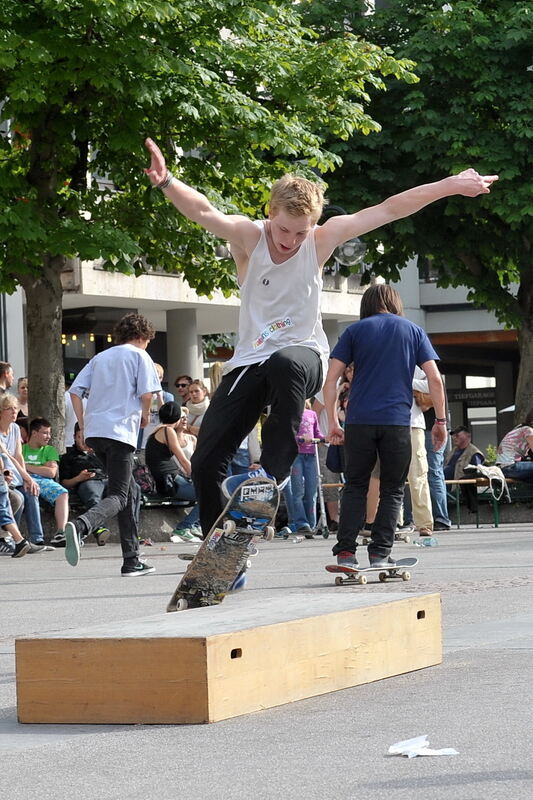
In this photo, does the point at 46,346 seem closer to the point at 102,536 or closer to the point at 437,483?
the point at 102,536

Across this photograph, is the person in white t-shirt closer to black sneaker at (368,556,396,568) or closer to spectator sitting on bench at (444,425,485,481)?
black sneaker at (368,556,396,568)

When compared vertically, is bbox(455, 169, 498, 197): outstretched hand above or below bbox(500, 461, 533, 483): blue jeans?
above

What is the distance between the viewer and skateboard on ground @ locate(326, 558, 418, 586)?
9.89 metres

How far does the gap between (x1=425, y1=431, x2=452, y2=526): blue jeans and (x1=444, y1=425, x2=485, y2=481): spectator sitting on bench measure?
3.30 m

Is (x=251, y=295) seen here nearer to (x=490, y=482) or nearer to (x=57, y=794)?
(x=57, y=794)

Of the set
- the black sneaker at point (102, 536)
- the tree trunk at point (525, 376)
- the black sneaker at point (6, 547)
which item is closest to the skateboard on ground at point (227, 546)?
the black sneaker at point (6, 547)

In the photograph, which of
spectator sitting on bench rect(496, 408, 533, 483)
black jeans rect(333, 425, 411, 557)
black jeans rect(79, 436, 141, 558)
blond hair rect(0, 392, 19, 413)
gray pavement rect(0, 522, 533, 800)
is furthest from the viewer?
spectator sitting on bench rect(496, 408, 533, 483)

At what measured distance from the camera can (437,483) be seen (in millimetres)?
17594

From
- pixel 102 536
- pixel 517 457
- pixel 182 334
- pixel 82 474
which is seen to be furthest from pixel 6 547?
pixel 182 334

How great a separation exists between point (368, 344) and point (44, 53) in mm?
8070

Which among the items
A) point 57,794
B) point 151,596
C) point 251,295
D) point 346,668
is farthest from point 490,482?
point 57,794

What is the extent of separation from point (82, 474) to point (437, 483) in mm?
4087

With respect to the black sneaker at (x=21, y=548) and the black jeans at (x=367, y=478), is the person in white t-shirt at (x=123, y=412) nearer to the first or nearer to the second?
the black jeans at (x=367, y=478)

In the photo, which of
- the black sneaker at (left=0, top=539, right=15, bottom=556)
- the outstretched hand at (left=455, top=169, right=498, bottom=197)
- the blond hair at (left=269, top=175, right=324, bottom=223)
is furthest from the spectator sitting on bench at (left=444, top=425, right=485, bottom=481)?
the blond hair at (left=269, top=175, right=324, bottom=223)
